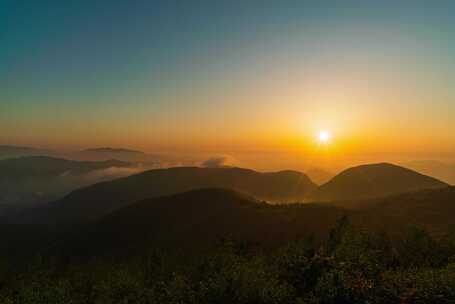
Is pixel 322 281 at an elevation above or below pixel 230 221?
above

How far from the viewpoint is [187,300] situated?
23.0 meters

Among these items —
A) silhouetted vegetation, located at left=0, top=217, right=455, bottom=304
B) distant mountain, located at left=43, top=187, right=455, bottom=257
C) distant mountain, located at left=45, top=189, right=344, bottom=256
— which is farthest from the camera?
distant mountain, located at left=45, top=189, right=344, bottom=256

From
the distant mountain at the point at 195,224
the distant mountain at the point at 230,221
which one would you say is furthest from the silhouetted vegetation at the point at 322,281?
the distant mountain at the point at 195,224

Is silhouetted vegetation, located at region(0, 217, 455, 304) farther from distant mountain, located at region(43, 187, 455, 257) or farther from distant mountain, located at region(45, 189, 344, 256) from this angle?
distant mountain, located at region(45, 189, 344, 256)

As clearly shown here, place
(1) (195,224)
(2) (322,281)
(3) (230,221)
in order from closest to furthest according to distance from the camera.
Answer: (2) (322,281)
(3) (230,221)
(1) (195,224)

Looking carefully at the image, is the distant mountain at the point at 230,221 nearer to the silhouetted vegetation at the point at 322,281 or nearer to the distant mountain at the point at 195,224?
the distant mountain at the point at 195,224

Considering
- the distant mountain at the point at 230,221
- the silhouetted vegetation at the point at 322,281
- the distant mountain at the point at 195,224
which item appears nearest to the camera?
the silhouetted vegetation at the point at 322,281

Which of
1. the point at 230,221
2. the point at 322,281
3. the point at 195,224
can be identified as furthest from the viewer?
the point at 195,224

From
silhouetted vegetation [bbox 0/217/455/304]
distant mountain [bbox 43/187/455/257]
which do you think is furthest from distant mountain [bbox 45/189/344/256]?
silhouetted vegetation [bbox 0/217/455/304]

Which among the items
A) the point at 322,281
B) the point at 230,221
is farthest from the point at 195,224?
the point at 322,281

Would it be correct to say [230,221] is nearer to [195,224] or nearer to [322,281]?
[195,224]

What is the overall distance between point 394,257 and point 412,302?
10.6 m

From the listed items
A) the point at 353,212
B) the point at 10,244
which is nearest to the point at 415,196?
the point at 353,212

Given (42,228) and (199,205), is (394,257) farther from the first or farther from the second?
(42,228)
